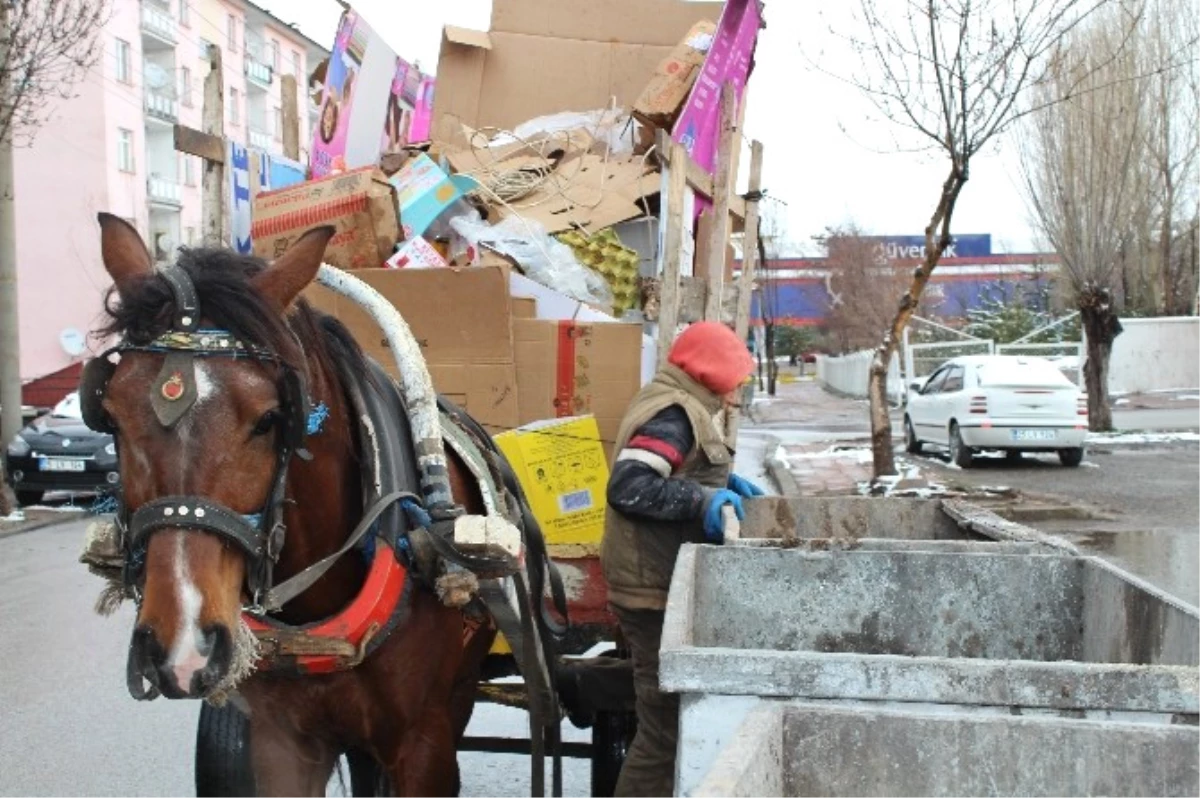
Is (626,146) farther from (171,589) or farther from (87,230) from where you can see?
(87,230)

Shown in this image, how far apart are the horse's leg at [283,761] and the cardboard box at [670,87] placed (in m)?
3.51

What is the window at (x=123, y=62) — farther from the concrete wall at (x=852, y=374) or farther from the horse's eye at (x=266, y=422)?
the horse's eye at (x=266, y=422)

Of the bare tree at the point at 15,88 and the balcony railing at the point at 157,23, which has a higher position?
the balcony railing at the point at 157,23

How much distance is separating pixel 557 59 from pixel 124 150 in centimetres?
3670

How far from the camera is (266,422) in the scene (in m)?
2.58

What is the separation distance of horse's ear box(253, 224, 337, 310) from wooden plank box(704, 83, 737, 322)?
2.71 meters

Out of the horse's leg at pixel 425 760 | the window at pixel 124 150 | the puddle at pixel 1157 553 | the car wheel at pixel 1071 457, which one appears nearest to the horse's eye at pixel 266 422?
the horse's leg at pixel 425 760

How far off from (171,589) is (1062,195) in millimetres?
22887

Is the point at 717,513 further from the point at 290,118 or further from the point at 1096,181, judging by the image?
Answer: the point at 1096,181

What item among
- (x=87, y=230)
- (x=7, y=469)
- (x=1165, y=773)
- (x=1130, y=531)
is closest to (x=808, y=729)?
(x=1165, y=773)

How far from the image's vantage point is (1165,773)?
211 cm

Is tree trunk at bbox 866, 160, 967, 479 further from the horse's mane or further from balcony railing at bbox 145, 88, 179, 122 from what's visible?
balcony railing at bbox 145, 88, 179, 122

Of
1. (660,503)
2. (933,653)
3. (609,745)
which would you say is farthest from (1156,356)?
(660,503)

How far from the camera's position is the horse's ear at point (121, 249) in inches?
110
